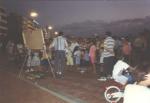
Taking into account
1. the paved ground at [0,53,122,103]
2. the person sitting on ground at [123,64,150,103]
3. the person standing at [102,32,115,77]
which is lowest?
the paved ground at [0,53,122,103]

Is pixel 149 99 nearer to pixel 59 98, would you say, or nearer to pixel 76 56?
pixel 59 98

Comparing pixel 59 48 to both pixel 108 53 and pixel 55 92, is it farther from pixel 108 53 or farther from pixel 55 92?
pixel 55 92

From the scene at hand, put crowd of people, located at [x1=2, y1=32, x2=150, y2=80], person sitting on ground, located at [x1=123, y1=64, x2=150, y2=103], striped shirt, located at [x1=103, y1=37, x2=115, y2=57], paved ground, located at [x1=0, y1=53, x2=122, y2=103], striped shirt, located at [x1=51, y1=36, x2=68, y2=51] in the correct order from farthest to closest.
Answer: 1. striped shirt, located at [x1=51, y1=36, x2=68, y2=51]
2. striped shirt, located at [x1=103, y1=37, x2=115, y2=57]
3. crowd of people, located at [x1=2, y1=32, x2=150, y2=80]
4. paved ground, located at [x1=0, y1=53, x2=122, y2=103]
5. person sitting on ground, located at [x1=123, y1=64, x2=150, y2=103]

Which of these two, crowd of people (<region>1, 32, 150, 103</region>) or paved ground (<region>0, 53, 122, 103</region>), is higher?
crowd of people (<region>1, 32, 150, 103</region>)

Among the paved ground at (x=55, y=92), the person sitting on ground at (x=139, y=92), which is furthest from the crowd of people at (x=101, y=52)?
the person sitting on ground at (x=139, y=92)

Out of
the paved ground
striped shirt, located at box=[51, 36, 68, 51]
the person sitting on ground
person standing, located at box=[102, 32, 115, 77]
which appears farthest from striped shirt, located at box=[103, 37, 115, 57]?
the person sitting on ground

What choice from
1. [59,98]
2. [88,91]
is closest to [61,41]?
[88,91]

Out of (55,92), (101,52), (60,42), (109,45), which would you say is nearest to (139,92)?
(55,92)

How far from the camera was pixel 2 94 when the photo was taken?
15484 mm

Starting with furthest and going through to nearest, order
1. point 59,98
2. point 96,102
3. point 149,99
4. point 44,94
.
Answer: point 44,94 → point 59,98 → point 96,102 → point 149,99

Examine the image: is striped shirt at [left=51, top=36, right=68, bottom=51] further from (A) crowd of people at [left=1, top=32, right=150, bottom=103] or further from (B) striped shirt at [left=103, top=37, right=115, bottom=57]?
(B) striped shirt at [left=103, top=37, right=115, bottom=57]

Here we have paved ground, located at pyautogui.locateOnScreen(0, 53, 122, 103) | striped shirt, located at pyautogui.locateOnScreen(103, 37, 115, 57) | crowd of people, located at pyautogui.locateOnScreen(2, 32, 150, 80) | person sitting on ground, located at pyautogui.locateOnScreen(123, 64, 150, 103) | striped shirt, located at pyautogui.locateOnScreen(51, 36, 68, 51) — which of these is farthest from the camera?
striped shirt, located at pyautogui.locateOnScreen(51, 36, 68, 51)

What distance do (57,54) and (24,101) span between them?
22.4 ft

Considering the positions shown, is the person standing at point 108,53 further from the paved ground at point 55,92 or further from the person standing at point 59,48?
the person standing at point 59,48
